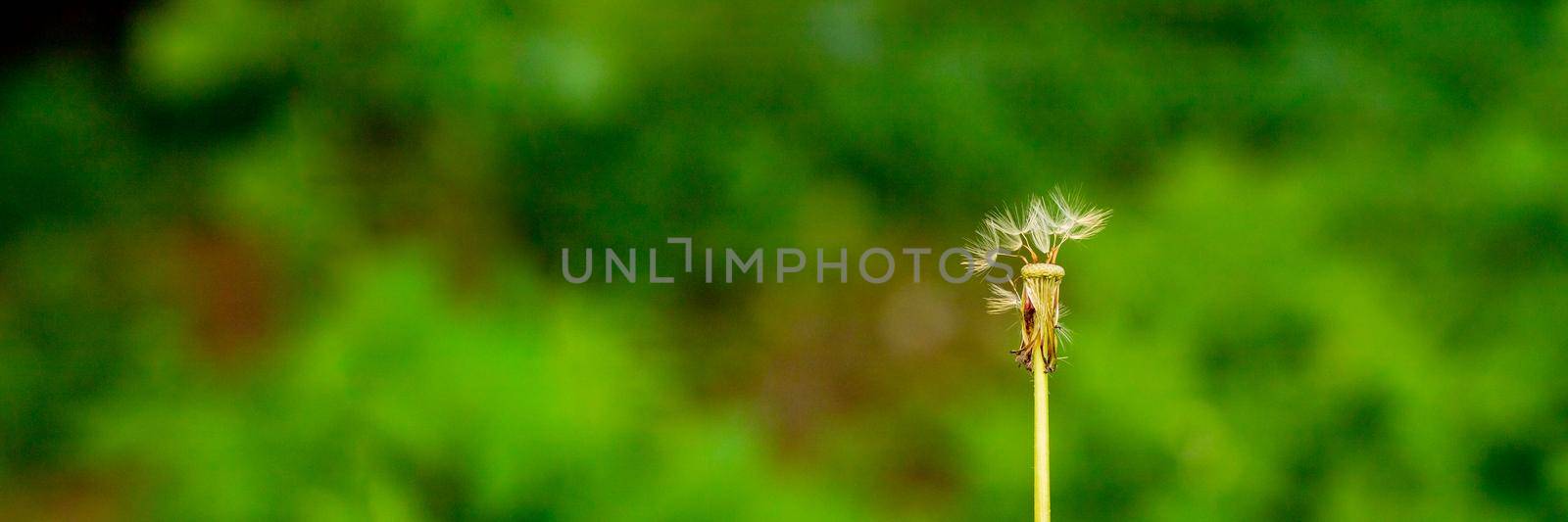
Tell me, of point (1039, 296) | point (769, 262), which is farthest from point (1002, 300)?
Result: point (769, 262)

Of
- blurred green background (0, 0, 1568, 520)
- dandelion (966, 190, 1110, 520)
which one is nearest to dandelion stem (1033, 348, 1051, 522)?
dandelion (966, 190, 1110, 520)

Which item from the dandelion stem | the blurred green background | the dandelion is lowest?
the dandelion stem

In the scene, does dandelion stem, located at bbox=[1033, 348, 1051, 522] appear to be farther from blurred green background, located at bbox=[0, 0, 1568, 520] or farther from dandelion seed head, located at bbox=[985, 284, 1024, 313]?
blurred green background, located at bbox=[0, 0, 1568, 520]

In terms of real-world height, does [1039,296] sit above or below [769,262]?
below

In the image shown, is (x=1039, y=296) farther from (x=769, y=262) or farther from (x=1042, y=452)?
(x=769, y=262)

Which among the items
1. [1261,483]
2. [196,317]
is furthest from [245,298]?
[1261,483]

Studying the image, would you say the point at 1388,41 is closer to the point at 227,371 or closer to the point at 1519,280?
the point at 1519,280
